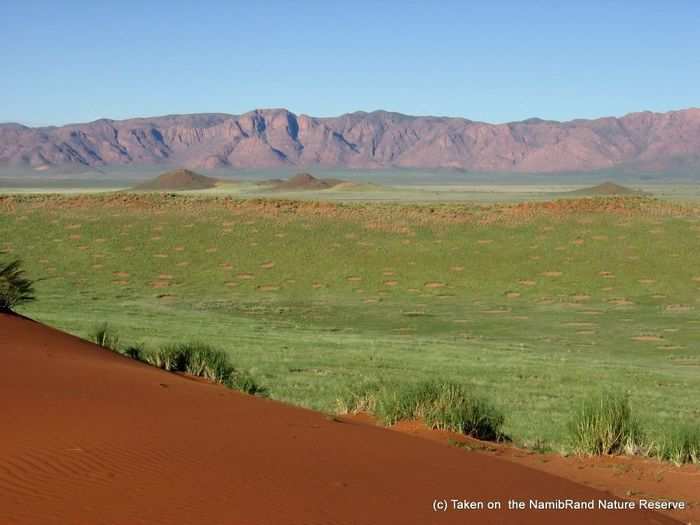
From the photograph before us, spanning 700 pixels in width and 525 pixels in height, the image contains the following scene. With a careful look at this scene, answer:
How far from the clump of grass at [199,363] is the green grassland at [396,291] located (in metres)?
1.37

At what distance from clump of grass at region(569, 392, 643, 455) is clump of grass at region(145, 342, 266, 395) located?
16.3ft

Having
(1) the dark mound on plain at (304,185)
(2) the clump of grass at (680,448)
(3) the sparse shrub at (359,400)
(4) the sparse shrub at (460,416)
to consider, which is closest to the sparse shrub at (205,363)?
(3) the sparse shrub at (359,400)

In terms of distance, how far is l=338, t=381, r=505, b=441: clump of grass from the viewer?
12078 millimetres

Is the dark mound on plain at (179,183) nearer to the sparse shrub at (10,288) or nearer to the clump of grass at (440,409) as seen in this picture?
the sparse shrub at (10,288)

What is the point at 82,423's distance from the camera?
334 inches

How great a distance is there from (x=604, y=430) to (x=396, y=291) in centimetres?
2710

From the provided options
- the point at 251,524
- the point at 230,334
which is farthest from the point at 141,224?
the point at 251,524

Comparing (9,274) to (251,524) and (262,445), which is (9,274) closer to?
(262,445)

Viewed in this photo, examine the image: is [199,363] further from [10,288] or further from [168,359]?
[10,288]

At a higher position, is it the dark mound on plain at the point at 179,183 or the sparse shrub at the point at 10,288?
the sparse shrub at the point at 10,288

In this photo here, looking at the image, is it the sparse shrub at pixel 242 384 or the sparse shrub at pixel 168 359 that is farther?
the sparse shrub at pixel 168 359

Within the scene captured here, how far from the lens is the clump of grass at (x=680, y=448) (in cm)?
1133

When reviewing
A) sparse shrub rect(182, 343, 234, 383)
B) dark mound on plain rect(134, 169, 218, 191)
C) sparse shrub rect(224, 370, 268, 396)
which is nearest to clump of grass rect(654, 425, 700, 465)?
sparse shrub rect(224, 370, 268, 396)

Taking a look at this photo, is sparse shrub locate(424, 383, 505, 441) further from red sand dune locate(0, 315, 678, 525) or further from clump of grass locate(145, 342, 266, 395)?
clump of grass locate(145, 342, 266, 395)
